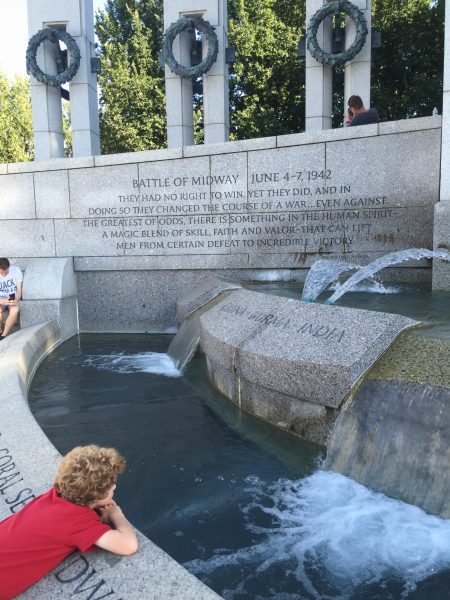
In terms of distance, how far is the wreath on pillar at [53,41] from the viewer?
13.1 meters

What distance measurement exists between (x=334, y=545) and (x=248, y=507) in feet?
1.82

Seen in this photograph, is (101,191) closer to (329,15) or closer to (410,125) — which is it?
(410,125)

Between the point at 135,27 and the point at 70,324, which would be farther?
the point at 135,27

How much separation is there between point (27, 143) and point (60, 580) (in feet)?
120

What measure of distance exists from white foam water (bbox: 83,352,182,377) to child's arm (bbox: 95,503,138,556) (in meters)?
3.44

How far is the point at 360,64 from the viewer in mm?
13039

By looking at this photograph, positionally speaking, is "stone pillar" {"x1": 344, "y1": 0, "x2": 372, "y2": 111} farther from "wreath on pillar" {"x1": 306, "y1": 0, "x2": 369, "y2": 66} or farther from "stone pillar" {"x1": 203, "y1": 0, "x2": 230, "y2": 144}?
"stone pillar" {"x1": 203, "y1": 0, "x2": 230, "y2": 144}

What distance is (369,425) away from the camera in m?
3.31

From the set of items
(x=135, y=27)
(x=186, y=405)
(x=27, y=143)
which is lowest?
(x=186, y=405)

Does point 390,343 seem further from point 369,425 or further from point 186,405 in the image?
point 186,405

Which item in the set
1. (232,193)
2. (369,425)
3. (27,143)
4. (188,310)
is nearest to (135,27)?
(27,143)

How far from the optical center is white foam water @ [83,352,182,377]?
5939 mm

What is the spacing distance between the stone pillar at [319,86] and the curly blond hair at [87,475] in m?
12.5

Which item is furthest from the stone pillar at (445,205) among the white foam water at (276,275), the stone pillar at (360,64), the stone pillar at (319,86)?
the stone pillar at (319,86)
